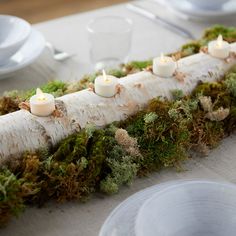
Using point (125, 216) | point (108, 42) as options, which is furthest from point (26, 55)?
point (125, 216)

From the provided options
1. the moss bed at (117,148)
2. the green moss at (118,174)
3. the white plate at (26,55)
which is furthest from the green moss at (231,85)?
the white plate at (26,55)

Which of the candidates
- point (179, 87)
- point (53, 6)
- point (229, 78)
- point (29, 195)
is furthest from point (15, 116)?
point (53, 6)

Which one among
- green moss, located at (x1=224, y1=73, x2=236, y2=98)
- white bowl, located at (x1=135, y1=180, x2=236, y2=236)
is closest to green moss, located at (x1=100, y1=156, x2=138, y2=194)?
white bowl, located at (x1=135, y1=180, x2=236, y2=236)

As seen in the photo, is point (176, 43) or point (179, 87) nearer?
point (179, 87)

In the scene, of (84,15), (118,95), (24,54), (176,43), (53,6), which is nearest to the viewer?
(118,95)

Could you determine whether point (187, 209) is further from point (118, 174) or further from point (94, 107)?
point (94, 107)

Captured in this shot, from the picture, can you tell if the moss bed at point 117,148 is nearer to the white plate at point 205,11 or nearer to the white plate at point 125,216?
the white plate at point 125,216

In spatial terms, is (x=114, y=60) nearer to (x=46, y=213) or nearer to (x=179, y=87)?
(x=179, y=87)
